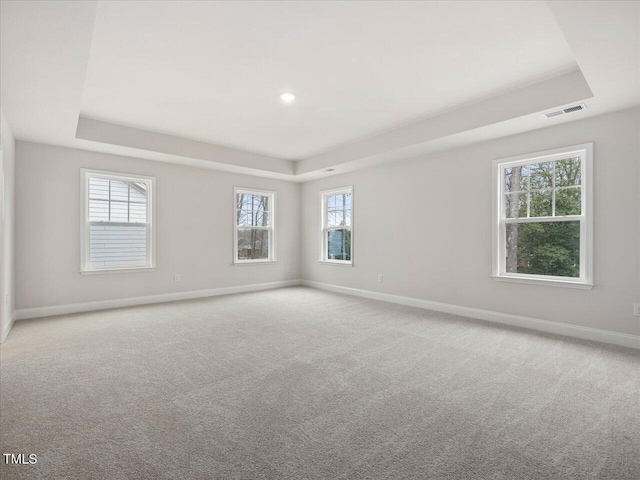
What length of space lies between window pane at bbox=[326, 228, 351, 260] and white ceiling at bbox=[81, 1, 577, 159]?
8.73 feet

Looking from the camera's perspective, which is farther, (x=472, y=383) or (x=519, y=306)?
(x=519, y=306)

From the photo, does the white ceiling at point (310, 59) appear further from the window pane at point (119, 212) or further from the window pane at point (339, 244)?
the window pane at point (339, 244)

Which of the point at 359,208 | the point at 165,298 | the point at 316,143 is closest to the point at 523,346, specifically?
the point at 359,208

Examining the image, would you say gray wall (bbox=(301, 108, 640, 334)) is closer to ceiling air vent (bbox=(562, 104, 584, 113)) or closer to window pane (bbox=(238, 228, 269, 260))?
ceiling air vent (bbox=(562, 104, 584, 113))

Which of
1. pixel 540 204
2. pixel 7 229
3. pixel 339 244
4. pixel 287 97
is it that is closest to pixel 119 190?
pixel 7 229

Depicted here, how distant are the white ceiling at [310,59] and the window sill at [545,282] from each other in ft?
7.44

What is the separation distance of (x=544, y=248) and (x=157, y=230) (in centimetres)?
579

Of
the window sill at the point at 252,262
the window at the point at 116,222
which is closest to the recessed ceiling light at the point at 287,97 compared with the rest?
the window at the point at 116,222

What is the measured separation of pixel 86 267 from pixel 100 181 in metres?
1.35

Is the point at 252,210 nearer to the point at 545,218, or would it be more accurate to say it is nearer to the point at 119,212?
the point at 119,212

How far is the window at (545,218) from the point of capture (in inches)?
144

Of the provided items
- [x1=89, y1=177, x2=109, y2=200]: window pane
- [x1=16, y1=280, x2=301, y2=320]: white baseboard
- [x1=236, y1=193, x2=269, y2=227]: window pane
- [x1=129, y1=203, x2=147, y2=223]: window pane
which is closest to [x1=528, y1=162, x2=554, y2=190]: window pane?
[x1=236, y1=193, x2=269, y2=227]: window pane

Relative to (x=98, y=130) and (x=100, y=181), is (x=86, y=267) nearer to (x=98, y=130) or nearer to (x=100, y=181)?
(x=100, y=181)

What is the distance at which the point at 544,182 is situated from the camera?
4012 millimetres
